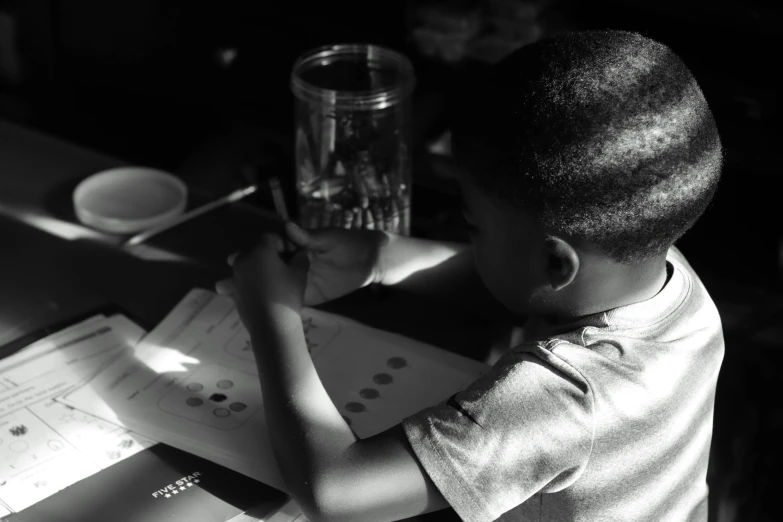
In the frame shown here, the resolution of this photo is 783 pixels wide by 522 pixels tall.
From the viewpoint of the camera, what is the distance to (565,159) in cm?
65

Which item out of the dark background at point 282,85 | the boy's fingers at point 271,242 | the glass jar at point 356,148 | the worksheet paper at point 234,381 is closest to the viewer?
the worksheet paper at point 234,381

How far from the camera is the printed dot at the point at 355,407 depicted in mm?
799

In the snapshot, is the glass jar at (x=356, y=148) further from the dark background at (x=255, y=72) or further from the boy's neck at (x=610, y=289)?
the dark background at (x=255, y=72)

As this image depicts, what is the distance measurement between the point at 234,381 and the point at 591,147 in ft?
1.34

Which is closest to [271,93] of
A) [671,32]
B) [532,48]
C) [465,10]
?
[465,10]

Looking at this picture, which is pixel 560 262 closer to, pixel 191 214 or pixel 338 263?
pixel 338 263

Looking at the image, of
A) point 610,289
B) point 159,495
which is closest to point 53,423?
point 159,495

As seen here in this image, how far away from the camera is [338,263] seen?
0.96 m

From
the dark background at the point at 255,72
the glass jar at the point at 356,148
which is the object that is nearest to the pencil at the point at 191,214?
the glass jar at the point at 356,148

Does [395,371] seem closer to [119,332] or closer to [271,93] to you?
[119,332]

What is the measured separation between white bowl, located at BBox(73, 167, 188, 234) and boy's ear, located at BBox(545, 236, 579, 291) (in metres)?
0.57

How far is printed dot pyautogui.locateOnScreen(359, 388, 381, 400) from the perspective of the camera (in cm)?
82

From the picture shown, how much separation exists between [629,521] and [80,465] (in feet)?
1.56

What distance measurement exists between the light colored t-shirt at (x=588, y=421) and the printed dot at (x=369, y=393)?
142 millimetres
